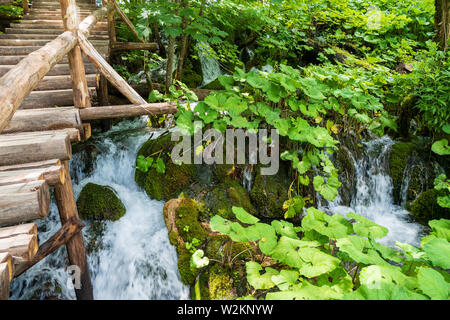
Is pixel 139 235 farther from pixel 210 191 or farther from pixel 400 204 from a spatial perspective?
pixel 400 204

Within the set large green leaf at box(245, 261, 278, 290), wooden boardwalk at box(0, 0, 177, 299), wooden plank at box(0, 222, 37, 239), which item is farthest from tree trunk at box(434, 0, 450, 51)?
wooden plank at box(0, 222, 37, 239)

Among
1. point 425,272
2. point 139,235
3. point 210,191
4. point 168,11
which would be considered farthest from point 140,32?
point 425,272

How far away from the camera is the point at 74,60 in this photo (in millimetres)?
3137

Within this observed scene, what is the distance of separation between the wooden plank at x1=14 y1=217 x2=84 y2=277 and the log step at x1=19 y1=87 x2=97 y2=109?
163 cm

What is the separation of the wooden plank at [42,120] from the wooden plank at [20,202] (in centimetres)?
123

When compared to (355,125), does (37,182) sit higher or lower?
lower

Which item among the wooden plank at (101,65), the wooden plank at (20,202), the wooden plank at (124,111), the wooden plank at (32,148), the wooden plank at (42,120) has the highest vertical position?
the wooden plank at (101,65)

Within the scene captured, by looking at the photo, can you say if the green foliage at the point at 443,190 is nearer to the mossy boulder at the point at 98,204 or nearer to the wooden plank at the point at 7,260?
the mossy boulder at the point at 98,204

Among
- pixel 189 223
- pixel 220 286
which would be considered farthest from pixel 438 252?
pixel 189 223

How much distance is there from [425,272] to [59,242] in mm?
3510

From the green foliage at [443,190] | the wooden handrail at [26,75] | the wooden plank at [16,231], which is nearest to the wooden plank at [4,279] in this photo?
the wooden plank at [16,231]

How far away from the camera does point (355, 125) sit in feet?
15.9

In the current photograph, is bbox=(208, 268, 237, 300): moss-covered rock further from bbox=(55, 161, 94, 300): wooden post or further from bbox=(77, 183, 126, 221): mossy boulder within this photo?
bbox=(77, 183, 126, 221): mossy boulder

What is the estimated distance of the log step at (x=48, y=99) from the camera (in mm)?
3270
